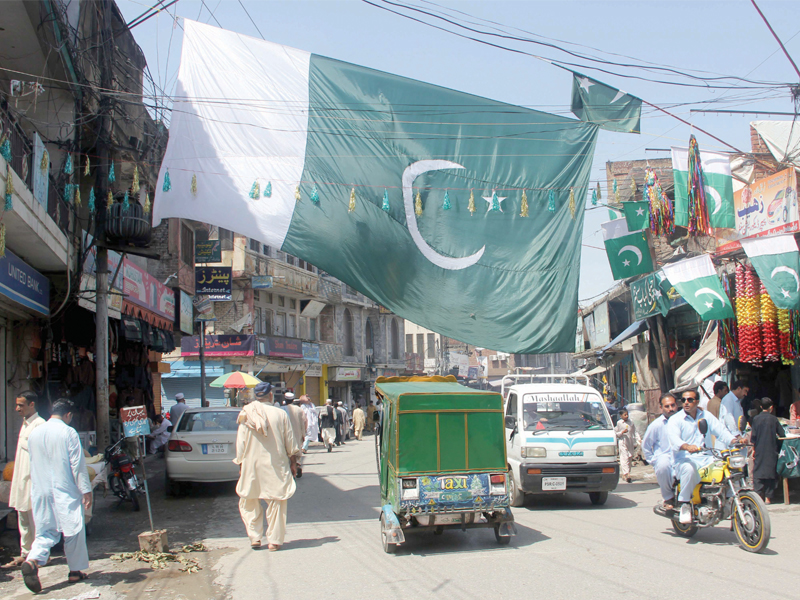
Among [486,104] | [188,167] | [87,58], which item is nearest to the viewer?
[188,167]

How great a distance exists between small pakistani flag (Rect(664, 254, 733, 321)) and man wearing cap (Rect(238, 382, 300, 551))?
8.33 meters

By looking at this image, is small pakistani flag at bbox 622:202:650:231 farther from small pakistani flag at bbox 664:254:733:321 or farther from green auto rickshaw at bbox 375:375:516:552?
green auto rickshaw at bbox 375:375:516:552

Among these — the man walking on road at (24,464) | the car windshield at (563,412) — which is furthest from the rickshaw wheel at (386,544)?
the car windshield at (563,412)

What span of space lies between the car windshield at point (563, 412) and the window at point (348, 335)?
37.7 metres

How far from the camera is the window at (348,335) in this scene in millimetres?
49000

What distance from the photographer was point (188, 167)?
10102 millimetres

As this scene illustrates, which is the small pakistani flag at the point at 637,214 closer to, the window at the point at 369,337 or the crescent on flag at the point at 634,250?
the crescent on flag at the point at 634,250

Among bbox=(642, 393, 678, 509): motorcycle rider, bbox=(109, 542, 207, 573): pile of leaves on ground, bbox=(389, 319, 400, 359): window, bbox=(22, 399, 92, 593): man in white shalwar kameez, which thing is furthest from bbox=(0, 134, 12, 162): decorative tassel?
bbox=(389, 319, 400, 359): window

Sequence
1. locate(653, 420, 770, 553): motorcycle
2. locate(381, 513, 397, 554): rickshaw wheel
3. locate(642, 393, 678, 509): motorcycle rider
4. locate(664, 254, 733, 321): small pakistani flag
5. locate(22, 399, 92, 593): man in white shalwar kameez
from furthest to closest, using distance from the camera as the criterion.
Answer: locate(664, 254, 733, 321): small pakistani flag → locate(642, 393, 678, 509): motorcycle rider → locate(381, 513, 397, 554): rickshaw wheel → locate(653, 420, 770, 553): motorcycle → locate(22, 399, 92, 593): man in white shalwar kameez

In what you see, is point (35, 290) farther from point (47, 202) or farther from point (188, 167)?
point (188, 167)

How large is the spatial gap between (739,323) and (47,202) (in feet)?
39.9

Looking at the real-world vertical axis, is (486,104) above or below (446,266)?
above

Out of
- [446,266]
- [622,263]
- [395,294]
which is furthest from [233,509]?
[622,263]

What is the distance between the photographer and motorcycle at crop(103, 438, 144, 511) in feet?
34.9
